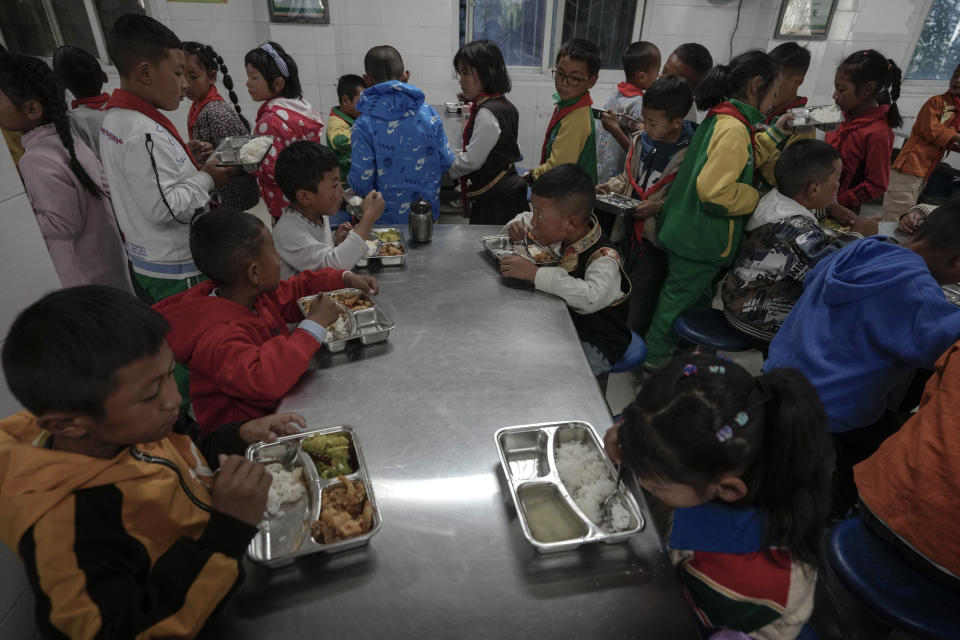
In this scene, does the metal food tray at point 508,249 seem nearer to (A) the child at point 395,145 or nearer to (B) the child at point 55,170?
(A) the child at point 395,145

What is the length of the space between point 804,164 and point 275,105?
2.89m

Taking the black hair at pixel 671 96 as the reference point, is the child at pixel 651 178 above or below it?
below

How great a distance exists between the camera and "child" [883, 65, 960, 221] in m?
3.66

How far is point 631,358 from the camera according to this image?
84.5 inches

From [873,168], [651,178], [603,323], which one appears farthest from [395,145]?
[873,168]

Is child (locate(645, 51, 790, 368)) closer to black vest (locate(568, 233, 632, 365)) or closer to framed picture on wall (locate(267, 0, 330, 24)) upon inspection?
black vest (locate(568, 233, 632, 365))

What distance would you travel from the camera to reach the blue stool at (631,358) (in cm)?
211

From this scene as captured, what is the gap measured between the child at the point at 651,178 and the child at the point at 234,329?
2.08 m

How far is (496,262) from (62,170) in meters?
1.92

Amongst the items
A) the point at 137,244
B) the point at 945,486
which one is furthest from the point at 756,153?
the point at 137,244

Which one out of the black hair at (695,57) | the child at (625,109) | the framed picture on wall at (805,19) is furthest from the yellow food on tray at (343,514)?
the framed picture on wall at (805,19)

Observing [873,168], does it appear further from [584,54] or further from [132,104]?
[132,104]

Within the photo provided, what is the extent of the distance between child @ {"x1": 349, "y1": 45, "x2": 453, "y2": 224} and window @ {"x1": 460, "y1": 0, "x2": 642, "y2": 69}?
254 centimetres

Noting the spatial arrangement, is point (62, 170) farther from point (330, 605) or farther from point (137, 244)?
point (330, 605)
